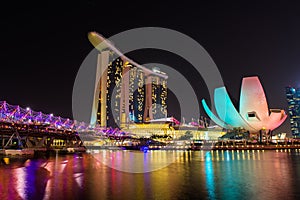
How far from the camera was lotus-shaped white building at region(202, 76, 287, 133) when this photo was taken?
161 feet

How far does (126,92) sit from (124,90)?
2.73 ft

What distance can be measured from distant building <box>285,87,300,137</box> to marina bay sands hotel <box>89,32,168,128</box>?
4786cm

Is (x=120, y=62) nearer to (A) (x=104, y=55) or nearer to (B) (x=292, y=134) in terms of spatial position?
(A) (x=104, y=55)

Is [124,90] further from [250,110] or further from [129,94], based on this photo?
[250,110]

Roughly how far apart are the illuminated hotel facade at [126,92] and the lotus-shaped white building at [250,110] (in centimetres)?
3139

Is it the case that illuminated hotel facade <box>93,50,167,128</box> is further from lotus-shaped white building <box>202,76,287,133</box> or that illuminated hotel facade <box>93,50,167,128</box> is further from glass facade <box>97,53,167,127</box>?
lotus-shaped white building <box>202,76,287,133</box>

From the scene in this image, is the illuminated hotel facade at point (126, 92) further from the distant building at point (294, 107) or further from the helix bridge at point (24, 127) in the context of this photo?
the distant building at point (294, 107)

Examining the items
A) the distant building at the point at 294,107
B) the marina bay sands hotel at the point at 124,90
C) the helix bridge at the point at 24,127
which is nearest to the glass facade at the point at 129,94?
the marina bay sands hotel at the point at 124,90

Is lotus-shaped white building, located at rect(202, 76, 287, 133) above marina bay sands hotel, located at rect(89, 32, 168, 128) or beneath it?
beneath

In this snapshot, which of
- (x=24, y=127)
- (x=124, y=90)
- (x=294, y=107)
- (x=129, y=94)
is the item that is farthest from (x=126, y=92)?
(x=294, y=107)

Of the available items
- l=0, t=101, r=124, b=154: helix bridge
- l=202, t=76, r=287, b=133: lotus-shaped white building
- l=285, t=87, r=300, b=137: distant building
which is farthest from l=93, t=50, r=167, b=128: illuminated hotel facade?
l=285, t=87, r=300, b=137: distant building

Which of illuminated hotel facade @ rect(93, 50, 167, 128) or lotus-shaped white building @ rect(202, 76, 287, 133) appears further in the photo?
illuminated hotel facade @ rect(93, 50, 167, 128)

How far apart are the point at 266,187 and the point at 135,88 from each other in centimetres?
8218

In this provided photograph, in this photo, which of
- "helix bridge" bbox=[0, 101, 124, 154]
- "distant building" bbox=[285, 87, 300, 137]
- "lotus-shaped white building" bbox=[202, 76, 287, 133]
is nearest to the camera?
"helix bridge" bbox=[0, 101, 124, 154]
